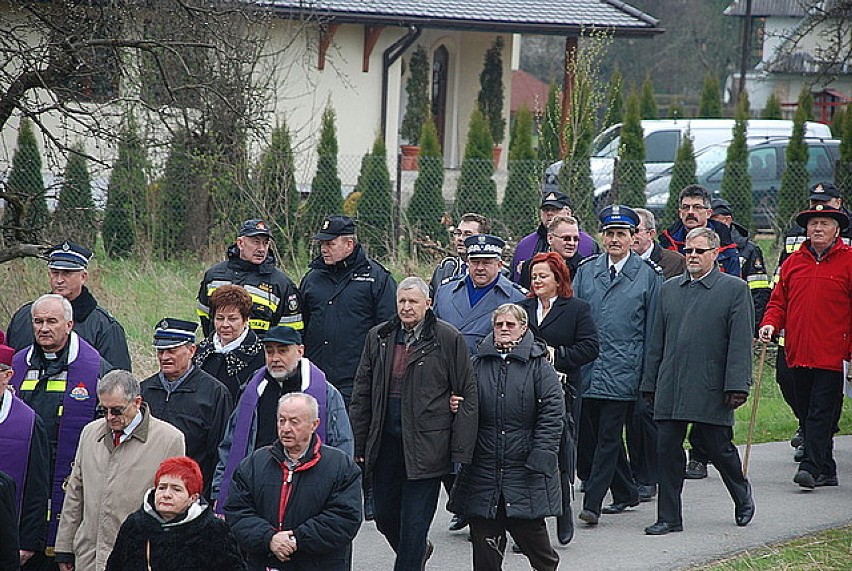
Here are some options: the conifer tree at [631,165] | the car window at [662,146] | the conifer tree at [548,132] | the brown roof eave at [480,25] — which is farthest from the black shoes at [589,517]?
the car window at [662,146]

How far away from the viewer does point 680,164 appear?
22.1 meters

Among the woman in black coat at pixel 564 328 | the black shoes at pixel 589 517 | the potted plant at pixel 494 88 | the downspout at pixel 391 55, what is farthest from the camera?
the potted plant at pixel 494 88

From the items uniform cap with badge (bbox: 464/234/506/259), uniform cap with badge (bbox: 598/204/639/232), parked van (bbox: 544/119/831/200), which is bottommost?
uniform cap with badge (bbox: 464/234/506/259)

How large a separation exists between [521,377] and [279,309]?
2183mm

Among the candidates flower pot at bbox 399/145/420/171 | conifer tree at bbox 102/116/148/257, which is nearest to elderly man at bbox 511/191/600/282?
conifer tree at bbox 102/116/148/257

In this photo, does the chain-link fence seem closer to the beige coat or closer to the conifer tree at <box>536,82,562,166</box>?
the conifer tree at <box>536,82,562,166</box>

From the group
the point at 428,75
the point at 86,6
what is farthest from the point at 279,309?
the point at 428,75

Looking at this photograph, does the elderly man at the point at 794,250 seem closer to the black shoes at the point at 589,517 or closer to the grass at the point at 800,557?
the grass at the point at 800,557

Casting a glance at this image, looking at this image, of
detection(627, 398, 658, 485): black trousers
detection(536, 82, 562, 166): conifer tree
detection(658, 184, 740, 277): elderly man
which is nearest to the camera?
detection(627, 398, 658, 485): black trousers

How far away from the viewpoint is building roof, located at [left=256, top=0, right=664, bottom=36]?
1069 inches

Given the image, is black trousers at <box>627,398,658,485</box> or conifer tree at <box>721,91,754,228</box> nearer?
black trousers at <box>627,398,658,485</box>

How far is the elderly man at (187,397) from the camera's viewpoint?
7258 mm

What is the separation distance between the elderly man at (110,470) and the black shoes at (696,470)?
5.07 meters

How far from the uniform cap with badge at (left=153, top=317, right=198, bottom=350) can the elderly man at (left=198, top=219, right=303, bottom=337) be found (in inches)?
68.7
